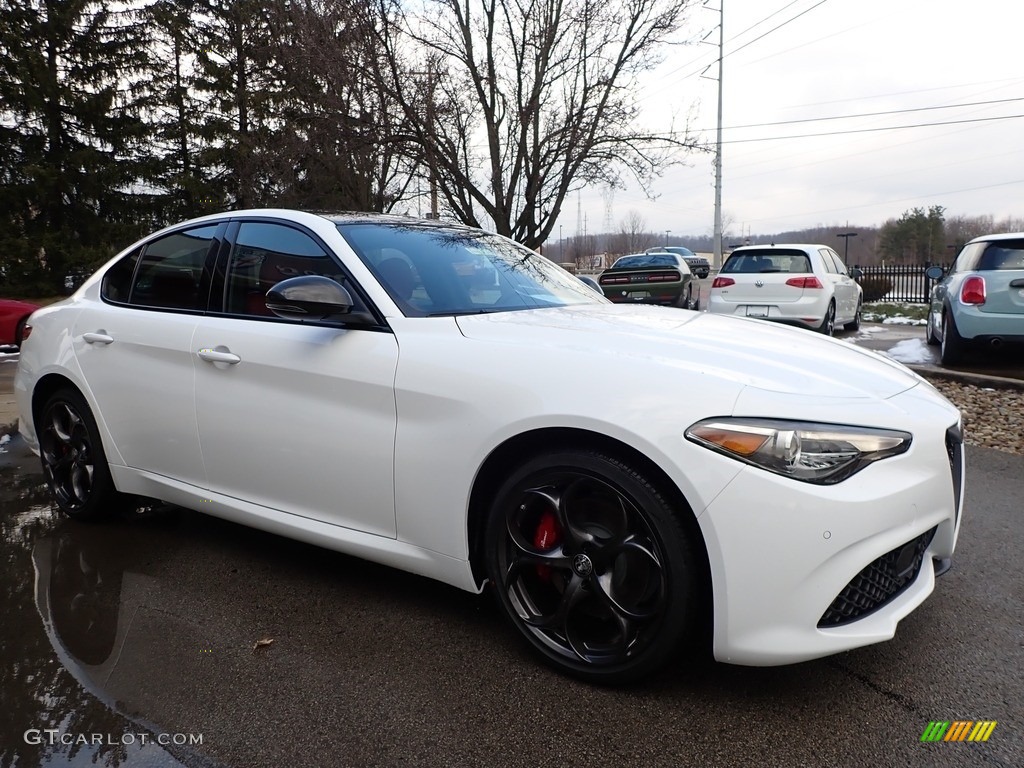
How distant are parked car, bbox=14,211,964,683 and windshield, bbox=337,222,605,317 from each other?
14mm

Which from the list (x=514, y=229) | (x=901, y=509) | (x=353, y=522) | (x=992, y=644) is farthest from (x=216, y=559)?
(x=514, y=229)

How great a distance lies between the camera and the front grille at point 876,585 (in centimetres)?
204

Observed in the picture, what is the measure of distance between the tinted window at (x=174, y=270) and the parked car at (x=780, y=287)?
9387mm

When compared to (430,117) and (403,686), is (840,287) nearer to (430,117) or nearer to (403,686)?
(430,117)

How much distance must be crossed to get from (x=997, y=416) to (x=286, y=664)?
6055 mm

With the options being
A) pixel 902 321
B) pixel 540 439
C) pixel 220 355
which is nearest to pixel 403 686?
pixel 540 439

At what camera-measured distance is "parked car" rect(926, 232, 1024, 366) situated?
306 inches

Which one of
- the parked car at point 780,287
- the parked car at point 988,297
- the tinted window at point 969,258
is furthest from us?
the parked car at point 780,287

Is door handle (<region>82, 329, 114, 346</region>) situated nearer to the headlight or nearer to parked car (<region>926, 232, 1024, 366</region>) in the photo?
the headlight

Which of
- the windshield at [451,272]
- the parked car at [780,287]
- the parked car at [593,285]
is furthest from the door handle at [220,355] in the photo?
the parked car at [780,287]

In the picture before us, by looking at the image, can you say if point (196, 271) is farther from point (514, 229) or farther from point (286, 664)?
point (514, 229)

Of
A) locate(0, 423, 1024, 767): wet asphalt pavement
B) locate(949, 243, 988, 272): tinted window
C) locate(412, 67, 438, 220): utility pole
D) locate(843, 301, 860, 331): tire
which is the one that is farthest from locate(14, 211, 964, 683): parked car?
locate(843, 301, 860, 331): tire

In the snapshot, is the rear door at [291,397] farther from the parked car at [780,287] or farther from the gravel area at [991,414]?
the parked car at [780,287]

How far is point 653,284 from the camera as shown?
56.7 ft
